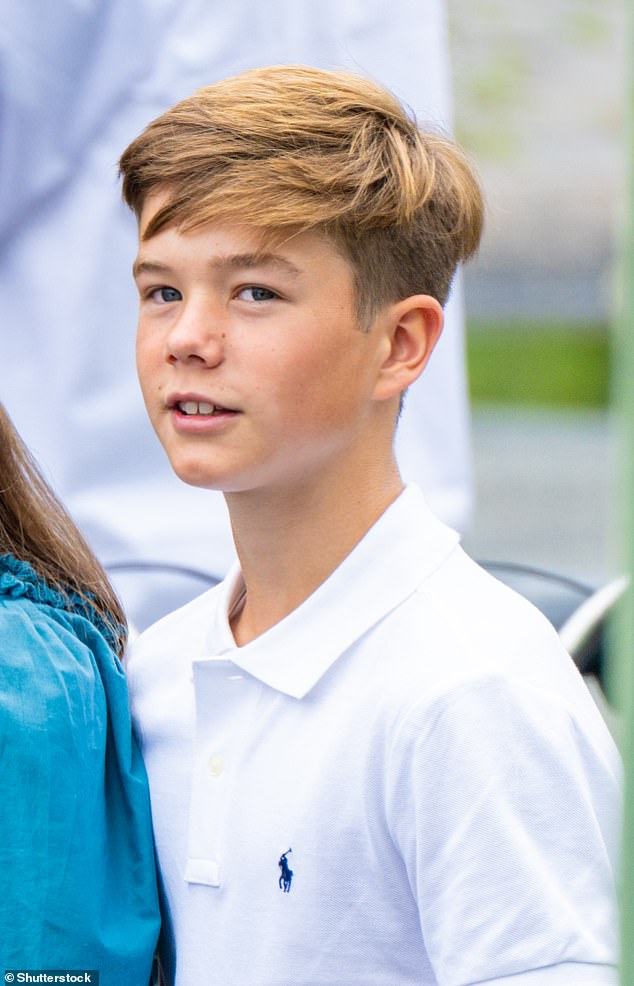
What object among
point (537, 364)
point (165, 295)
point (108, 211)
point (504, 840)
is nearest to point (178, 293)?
point (165, 295)

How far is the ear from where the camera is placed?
1249mm

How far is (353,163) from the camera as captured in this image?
1232mm

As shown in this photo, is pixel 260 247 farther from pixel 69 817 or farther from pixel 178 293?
pixel 69 817

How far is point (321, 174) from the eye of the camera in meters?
1.21

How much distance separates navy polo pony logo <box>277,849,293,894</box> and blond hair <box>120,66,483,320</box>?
460mm

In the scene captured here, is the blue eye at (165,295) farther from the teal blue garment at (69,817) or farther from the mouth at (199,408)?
the teal blue garment at (69,817)

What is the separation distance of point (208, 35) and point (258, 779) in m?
1.43

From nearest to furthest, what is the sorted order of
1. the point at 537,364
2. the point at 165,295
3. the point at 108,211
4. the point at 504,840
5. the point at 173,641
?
1. the point at 504,840
2. the point at 165,295
3. the point at 173,641
4. the point at 108,211
5. the point at 537,364

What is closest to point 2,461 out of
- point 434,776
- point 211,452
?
point 211,452

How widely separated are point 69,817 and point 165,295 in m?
0.46

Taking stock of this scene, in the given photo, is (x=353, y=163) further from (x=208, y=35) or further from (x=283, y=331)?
(x=208, y=35)

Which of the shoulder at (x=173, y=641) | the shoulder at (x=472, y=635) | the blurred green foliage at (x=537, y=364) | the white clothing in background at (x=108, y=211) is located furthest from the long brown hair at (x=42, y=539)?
the blurred green foliage at (x=537, y=364)

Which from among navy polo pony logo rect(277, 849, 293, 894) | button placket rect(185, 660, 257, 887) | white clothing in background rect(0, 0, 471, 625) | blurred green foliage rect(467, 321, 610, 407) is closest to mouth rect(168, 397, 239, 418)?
button placket rect(185, 660, 257, 887)

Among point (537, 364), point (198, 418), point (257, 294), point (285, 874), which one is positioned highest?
point (257, 294)
